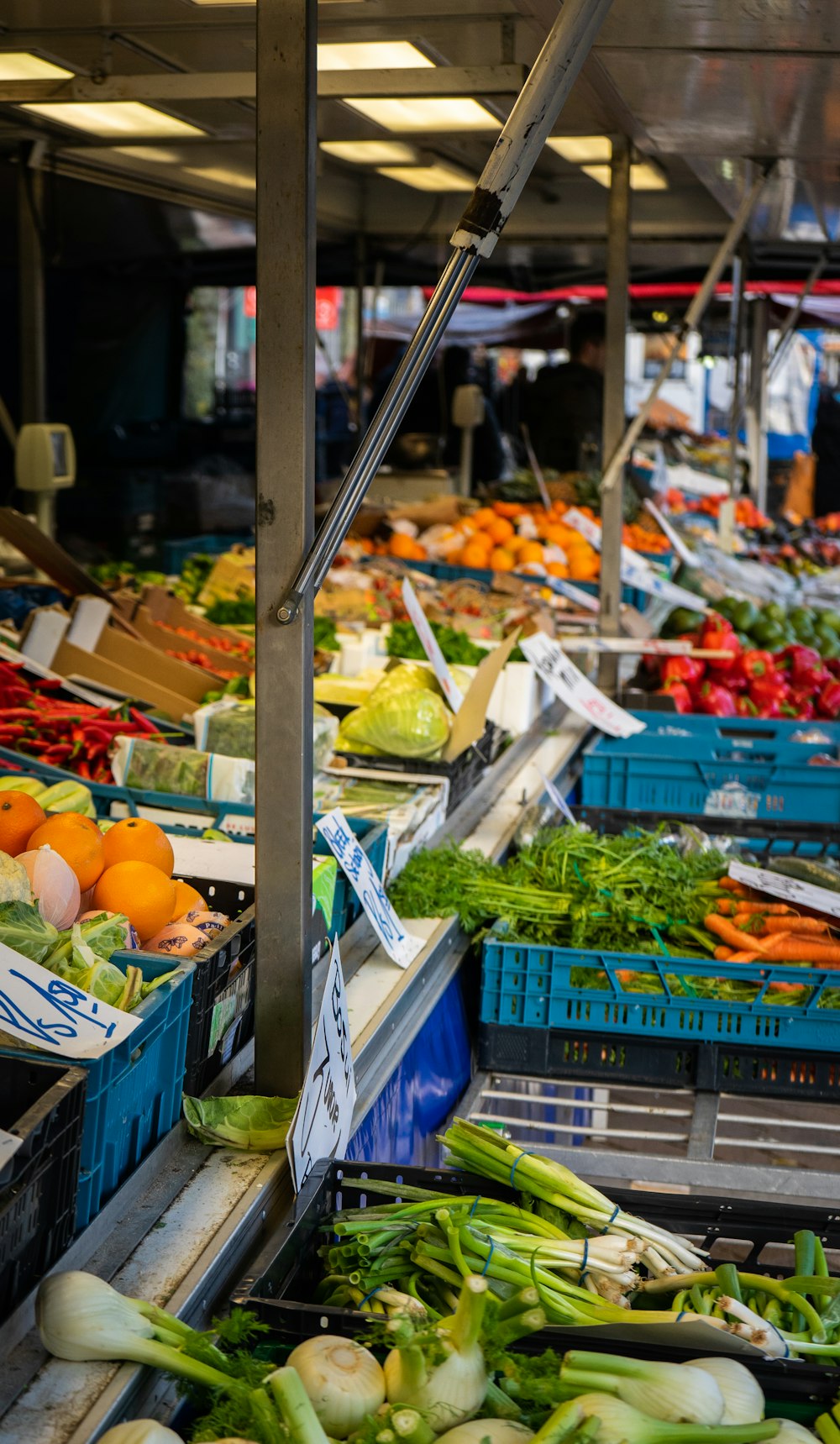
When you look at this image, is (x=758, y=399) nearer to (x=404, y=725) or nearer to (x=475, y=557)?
(x=475, y=557)

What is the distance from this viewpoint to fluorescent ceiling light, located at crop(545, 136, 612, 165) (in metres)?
5.14

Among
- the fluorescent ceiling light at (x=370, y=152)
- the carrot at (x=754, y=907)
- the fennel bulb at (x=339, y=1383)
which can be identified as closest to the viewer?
the fennel bulb at (x=339, y=1383)

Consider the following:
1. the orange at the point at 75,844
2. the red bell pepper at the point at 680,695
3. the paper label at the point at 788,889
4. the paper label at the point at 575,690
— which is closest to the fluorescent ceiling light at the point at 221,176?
the paper label at the point at 575,690

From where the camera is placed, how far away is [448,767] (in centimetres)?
395

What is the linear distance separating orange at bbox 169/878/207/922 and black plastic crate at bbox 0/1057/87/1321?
2.34ft

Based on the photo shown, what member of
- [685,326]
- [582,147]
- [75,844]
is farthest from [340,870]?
[582,147]

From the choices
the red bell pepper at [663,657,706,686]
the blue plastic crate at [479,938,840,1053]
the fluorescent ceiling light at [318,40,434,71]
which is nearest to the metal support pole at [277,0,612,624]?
the blue plastic crate at [479,938,840,1053]

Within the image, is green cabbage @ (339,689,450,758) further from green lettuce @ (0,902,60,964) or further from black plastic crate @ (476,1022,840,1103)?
green lettuce @ (0,902,60,964)

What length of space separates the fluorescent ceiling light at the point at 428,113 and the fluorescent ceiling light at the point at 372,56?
0.77ft

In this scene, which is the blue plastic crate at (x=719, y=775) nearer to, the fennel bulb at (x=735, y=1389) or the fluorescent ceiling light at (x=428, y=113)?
the fluorescent ceiling light at (x=428, y=113)

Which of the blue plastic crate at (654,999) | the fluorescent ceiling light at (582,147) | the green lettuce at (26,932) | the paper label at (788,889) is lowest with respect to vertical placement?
the blue plastic crate at (654,999)

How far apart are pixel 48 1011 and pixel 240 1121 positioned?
48 centimetres

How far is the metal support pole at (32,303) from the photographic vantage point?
618cm

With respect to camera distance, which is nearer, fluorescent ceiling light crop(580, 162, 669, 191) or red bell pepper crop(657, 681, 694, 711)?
red bell pepper crop(657, 681, 694, 711)
